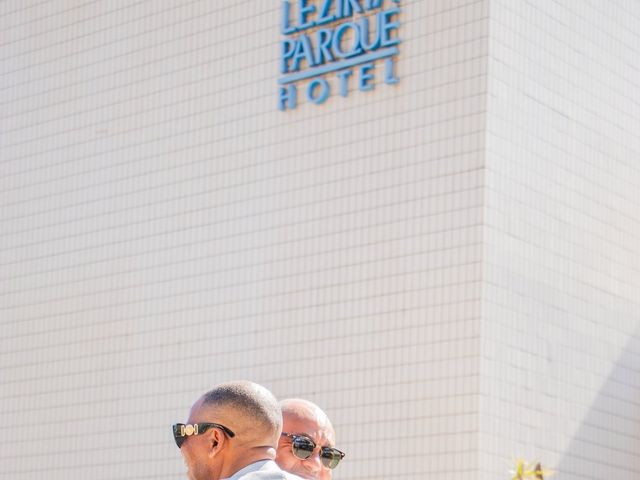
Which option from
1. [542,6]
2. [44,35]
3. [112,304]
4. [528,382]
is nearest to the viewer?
[528,382]

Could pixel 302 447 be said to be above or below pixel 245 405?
below

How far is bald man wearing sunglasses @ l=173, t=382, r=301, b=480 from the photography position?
6.34 metres

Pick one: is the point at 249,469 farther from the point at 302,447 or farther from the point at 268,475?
the point at 302,447

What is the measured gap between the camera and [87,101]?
4988 cm

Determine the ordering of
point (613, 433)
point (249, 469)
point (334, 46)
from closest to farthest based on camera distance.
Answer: point (249, 469), point (613, 433), point (334, 46)

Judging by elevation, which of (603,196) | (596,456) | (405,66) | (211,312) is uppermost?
(405,66)

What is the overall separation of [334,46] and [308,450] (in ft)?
113

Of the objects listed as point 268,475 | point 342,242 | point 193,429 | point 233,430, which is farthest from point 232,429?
point 342,242

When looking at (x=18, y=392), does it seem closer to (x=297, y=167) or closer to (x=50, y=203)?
(x=50, y=203)

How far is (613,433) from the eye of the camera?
41875mm

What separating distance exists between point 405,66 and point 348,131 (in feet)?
7.13

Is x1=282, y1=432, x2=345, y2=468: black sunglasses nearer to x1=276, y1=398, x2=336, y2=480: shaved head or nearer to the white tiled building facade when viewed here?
x1=276, y1=398, x2=336, y2=480: shaved head

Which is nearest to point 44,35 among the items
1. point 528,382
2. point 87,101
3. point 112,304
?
point 87,101

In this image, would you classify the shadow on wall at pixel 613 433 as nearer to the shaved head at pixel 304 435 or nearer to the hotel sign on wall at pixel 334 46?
the hotel sign on wall at pixel 334 46
